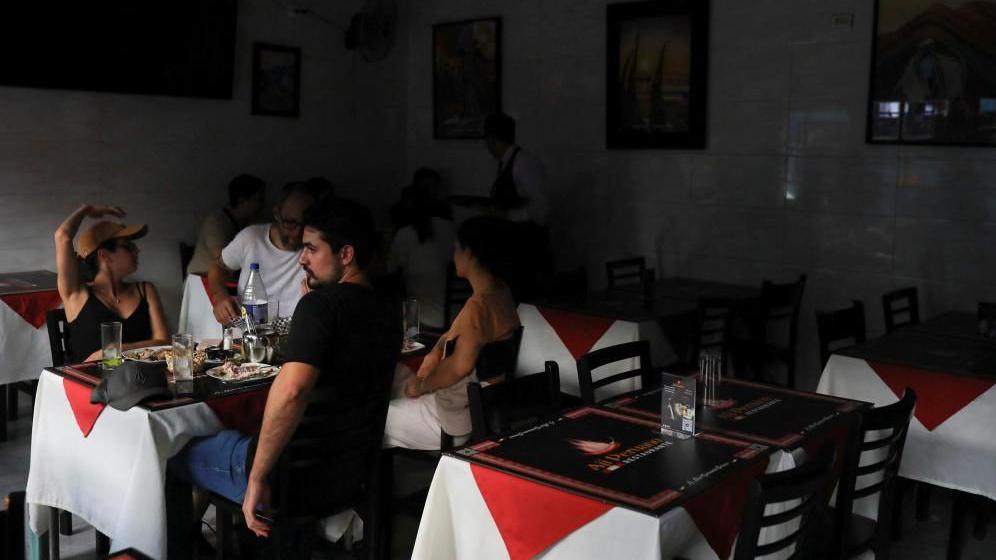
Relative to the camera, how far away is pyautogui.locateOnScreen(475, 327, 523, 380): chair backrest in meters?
3.05

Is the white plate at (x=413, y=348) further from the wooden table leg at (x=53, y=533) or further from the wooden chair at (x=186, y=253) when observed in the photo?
the wooden chair at (x=186, y=253)

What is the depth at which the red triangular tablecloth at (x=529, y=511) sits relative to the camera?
6.46ft

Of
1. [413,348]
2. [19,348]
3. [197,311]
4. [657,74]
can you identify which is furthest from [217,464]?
[657,74]

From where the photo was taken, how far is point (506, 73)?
6.77 metres

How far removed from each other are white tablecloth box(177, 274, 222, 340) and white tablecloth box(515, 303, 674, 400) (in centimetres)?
167

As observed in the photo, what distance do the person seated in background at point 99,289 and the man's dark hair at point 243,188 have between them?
7.35 ft

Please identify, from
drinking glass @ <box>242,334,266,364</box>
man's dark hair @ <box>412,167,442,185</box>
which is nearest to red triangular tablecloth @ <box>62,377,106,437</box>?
drinking glass @ <box>242,334,266,364</box>

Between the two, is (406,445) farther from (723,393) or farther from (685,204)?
(685,204)

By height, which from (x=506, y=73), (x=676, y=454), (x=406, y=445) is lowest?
(x=406, y=445)

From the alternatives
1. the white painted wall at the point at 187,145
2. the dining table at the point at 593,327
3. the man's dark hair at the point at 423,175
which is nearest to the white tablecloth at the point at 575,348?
the dining table at the point at 593,327

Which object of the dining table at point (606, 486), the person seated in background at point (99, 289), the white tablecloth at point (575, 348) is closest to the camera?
the dining table at point (606, 486)

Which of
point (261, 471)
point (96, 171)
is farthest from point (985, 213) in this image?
point (96, 171)

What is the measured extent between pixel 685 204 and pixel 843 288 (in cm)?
109

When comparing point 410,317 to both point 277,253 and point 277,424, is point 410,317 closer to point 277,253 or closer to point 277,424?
point 277,253
